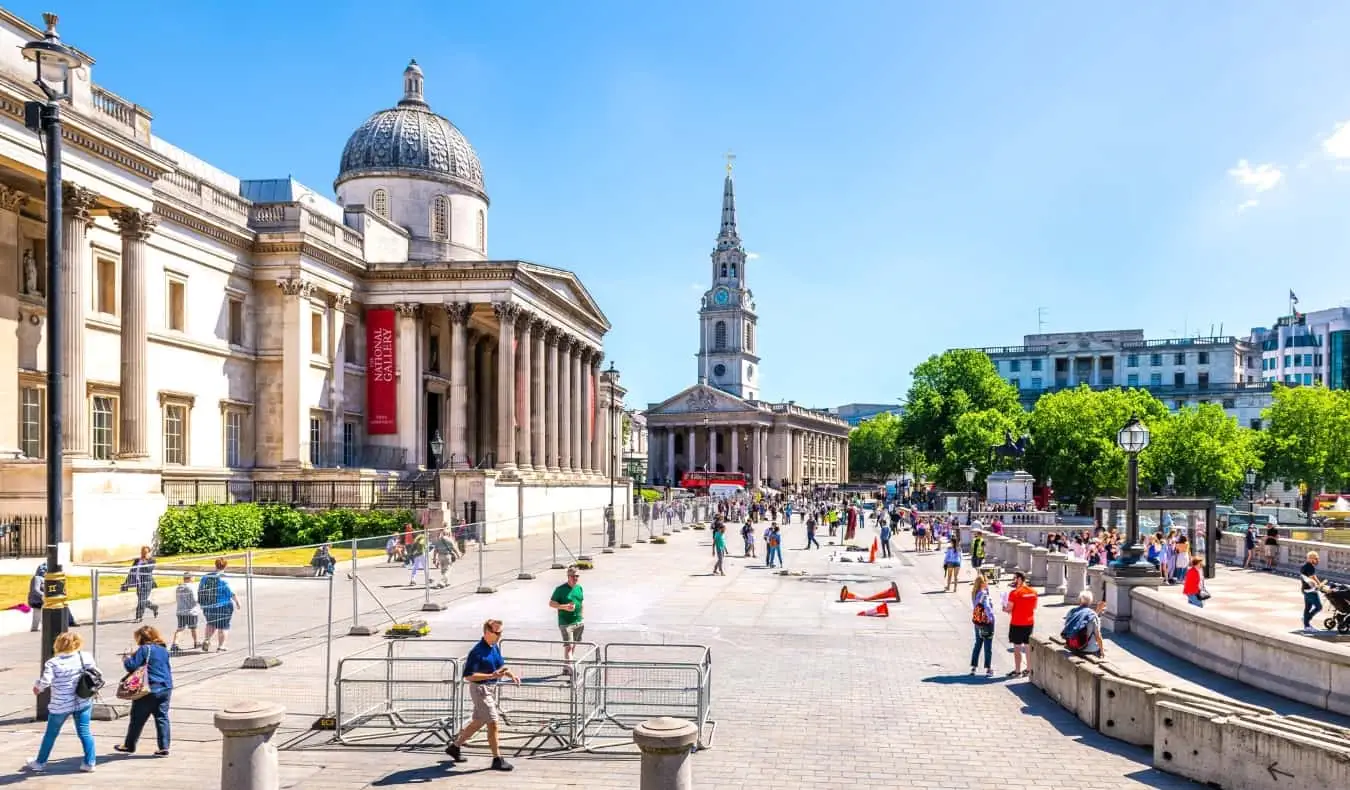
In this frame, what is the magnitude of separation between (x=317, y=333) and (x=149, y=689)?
119 ft

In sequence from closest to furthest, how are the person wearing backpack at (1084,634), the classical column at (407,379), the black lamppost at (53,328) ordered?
the black lamppost at (53,328)
the person wearing backpack at (1084,634)
the classical column at (407,379)

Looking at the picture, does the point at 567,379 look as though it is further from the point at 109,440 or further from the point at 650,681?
the point at 650,681

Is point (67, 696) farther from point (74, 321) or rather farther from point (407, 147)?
point (407, 147)

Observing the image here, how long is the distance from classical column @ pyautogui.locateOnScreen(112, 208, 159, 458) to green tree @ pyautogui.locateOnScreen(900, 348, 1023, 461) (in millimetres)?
62654

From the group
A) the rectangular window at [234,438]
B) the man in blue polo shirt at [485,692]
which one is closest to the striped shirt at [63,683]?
the man in blue polo shirt at [485,692]

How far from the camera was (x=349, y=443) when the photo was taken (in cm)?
4816

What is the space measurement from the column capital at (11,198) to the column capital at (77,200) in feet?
4.44

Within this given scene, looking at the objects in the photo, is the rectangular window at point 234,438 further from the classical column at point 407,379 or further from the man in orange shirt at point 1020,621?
the man in orange shirt at point 1020,621

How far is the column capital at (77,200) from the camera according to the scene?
2819 centimetres

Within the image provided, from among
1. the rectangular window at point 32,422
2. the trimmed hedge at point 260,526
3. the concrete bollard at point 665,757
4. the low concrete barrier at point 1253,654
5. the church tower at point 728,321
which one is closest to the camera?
the concrete bollard at point 665,757

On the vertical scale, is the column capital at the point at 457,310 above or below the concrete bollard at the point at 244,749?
above

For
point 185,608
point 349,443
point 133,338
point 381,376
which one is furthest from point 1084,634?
point 381,376

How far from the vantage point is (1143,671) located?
1594 centimetres

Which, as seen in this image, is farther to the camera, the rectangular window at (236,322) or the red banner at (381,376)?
the red banner at (381,376)
